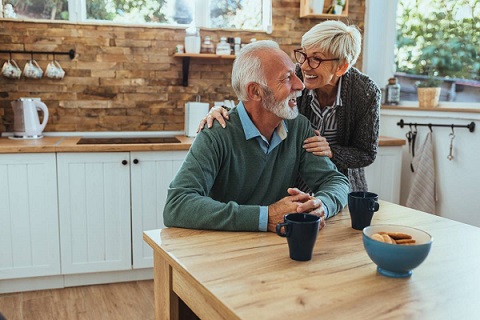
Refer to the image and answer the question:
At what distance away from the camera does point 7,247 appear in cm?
284

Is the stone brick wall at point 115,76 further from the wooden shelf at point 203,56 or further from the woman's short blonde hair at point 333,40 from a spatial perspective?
the woman's short blonde hair at point 333,40

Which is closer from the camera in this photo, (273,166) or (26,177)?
(273,166)

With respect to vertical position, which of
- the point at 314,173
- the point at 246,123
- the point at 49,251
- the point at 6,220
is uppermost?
the point at 246,123

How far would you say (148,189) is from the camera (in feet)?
9.82

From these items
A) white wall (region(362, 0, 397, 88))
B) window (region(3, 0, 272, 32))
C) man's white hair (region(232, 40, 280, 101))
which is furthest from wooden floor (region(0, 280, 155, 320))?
white wall (region(362, 0, 397, 88))

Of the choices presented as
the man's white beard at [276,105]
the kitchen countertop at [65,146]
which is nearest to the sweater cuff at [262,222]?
the man's white beard at [276,105]

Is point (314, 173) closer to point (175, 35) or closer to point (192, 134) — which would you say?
point (192, 134)

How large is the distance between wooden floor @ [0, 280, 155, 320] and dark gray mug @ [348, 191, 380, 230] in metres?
1.61

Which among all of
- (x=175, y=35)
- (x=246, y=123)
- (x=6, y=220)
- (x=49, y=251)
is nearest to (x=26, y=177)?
(x=6, y=220)

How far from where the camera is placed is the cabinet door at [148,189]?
2.96 meters

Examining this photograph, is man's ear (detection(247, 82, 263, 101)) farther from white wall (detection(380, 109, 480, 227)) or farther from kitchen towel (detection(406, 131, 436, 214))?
kitchen towel (detection(406, 131, 436, 214))

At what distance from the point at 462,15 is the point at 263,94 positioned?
210cm

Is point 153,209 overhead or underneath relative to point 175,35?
underneath

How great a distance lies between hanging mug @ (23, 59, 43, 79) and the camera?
314cm
